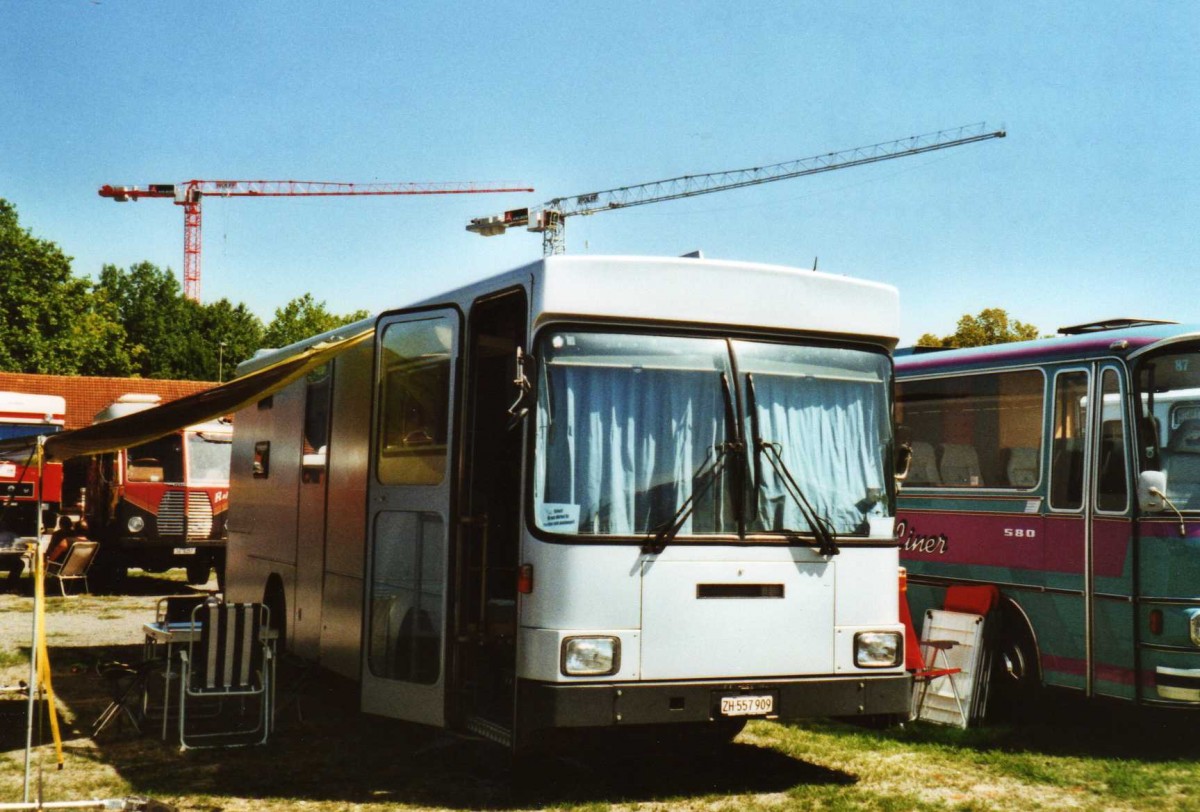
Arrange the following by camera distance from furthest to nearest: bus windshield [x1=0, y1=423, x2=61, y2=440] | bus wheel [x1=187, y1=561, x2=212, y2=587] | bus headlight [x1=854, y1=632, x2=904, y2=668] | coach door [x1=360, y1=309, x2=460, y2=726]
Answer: bus wheel [x1=187, y1=561, x2=212, y2=587]
bus windshield [x1=0, y1=423, x2=61, y2=440]
coach door [x1=360, y1=309, x2=460, y2=726]
bus headlight [x1=854, y1=632, x2=904, y2=668]

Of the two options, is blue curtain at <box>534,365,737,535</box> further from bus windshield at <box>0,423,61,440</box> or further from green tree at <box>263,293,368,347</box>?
green tree at <box>263,293,368,347</box>

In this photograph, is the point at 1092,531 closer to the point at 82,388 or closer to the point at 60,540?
the point at 60,540

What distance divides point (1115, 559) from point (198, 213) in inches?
4648

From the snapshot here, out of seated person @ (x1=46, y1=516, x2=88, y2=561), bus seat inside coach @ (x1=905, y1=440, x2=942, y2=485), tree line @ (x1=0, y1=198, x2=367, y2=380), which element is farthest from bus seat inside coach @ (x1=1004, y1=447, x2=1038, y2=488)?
tree line @ (x1=0, y1=198, x2=367, y2=380)

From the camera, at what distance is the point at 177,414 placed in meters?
8.96

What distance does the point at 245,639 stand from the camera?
355 inches

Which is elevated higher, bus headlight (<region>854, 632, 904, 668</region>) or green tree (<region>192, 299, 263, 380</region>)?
green tree (<region>192, 299, 263, 380</region>)

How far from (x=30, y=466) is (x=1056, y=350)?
12882mm

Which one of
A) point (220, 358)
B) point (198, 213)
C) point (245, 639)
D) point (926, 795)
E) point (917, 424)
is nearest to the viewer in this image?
point (926, 795)

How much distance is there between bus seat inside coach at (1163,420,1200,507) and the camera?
8906 mm

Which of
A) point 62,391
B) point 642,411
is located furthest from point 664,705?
point 62,391

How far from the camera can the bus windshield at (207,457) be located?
21828mm

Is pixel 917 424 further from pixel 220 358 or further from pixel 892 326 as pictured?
pixel 220 358

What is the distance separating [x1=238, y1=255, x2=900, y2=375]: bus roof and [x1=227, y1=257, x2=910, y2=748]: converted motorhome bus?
0.01m
